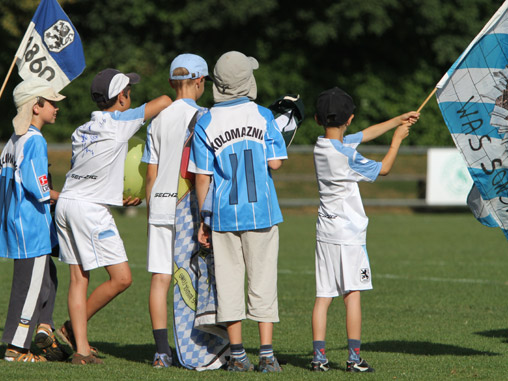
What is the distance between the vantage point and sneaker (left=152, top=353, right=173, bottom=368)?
6320mm

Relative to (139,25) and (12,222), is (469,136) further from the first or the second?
(139,25)

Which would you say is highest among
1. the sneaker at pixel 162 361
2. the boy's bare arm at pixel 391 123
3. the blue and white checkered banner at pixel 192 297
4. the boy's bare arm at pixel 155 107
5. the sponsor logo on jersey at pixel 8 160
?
the boy's bare arm at pixel 155 107

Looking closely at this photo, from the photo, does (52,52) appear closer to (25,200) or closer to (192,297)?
(25,200)

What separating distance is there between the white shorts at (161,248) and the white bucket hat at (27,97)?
46.9 inches

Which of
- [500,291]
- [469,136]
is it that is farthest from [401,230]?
[469,136]

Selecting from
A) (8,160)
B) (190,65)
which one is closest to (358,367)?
(190,65)

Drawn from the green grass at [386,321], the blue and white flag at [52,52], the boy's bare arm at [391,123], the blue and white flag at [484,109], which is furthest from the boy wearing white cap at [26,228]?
the blue and white flag at [484,109]

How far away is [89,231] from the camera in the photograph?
6.35 meters

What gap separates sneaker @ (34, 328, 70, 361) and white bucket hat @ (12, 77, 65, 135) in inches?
58.3

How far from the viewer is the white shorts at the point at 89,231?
6.34 m

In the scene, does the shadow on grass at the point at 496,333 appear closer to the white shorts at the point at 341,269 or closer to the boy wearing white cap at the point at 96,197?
the white shorts at the point at 341,269

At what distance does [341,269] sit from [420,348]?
56.7 inches

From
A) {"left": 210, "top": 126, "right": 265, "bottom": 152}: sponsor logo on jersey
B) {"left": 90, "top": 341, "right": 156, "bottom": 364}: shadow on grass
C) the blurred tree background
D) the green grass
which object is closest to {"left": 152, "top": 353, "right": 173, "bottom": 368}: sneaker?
the green grass

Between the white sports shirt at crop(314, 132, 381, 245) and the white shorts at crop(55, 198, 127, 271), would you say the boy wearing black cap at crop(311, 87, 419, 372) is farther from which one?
the white shorts at crop(55, 198, 127, 271)
